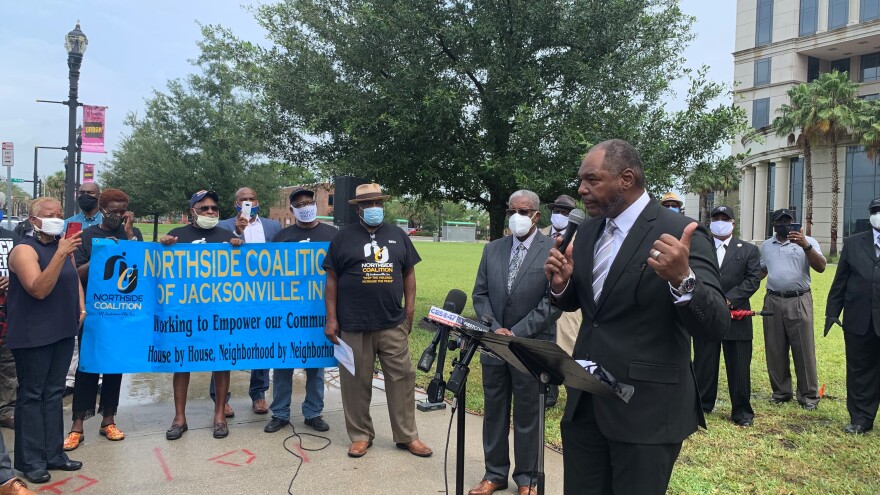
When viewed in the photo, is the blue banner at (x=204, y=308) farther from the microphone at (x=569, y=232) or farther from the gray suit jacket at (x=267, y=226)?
the microphone at (x=569, y=232)

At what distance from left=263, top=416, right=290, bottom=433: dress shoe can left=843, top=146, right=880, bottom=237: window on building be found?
50.4 m

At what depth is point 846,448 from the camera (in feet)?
19.2

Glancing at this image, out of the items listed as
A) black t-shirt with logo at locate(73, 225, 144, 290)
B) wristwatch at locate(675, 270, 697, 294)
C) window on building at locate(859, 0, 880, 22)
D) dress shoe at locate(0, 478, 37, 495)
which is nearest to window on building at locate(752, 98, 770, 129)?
window on building at locate(859, 0, 880, 22)

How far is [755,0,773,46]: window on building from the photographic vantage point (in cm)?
5300

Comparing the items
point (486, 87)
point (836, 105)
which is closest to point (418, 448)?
point (486, 87)

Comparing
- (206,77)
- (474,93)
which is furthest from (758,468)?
(206,77)

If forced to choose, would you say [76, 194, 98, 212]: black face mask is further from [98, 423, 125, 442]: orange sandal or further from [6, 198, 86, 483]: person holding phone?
[98, 423, 125, 442]: orange sandal

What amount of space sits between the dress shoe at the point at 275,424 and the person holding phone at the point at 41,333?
1.60 meters

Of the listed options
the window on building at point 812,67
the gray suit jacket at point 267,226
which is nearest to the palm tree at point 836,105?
the window on building at point 812,67

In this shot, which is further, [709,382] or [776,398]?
[776,398]

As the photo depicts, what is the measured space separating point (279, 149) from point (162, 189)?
19.3 m

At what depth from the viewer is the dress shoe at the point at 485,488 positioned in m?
4.64

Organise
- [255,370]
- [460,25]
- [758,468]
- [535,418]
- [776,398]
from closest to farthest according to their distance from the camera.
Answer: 1. [535,418]
2. [758,468]
3. [255,370]
4. [776,398]
5. [460,25]

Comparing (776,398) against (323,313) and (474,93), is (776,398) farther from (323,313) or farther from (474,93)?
(474,93)
